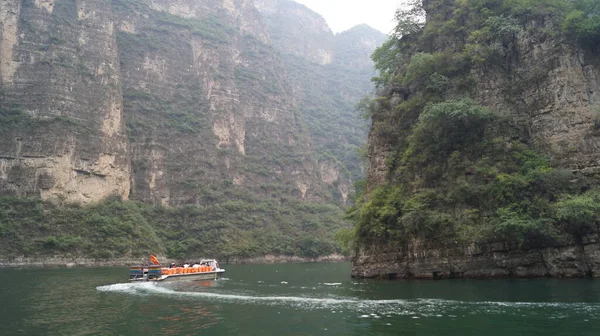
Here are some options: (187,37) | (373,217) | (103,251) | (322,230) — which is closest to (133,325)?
(373,217)

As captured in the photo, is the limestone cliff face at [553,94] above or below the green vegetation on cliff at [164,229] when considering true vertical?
above

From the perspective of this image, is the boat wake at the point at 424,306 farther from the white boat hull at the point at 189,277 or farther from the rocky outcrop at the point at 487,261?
the white boat hull at the point at 189,277

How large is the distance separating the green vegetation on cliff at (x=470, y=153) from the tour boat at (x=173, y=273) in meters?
14.6

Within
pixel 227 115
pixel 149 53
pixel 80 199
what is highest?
pixel 149 53

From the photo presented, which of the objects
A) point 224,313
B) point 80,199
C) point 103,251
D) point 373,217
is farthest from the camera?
point 80,199

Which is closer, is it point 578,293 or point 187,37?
point 578,293

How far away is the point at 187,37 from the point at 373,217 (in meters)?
130

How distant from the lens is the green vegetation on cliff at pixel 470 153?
31.7 metres

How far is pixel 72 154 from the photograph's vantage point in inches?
3841

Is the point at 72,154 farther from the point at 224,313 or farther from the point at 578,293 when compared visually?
the point at 578,293

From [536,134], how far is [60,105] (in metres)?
94.3

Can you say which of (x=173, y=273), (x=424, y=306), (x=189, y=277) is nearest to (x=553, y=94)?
(x=424, y=306)

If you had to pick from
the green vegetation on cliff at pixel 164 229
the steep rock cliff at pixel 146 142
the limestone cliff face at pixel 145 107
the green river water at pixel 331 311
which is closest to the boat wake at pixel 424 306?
the green river water at pixel 331 311

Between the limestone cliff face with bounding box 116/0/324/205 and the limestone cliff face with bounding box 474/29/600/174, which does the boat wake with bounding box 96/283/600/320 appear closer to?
the limestone cliff face with bounding box 474/29/600/174
